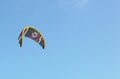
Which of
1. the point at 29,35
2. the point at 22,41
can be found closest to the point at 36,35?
the point at 29,35

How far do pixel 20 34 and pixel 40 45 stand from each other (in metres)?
3.69

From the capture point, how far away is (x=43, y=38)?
54.4 m

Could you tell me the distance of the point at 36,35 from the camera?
53.8 m

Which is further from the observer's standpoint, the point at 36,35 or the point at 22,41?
the point at 36,35

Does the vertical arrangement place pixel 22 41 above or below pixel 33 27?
below

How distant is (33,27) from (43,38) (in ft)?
7.24

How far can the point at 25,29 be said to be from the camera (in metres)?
53.0

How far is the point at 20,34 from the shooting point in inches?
2045

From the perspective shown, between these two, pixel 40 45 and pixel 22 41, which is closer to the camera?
pixel 22 41

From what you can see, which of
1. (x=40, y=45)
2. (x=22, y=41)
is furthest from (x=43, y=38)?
(x=22, y=41)

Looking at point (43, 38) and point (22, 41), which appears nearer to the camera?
point (22, 41)

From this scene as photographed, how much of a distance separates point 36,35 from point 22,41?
432cm

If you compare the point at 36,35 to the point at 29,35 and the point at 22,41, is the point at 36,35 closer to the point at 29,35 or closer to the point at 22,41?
the point at 29,35

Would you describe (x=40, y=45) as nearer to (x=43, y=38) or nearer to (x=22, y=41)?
(x=43, y=38)
